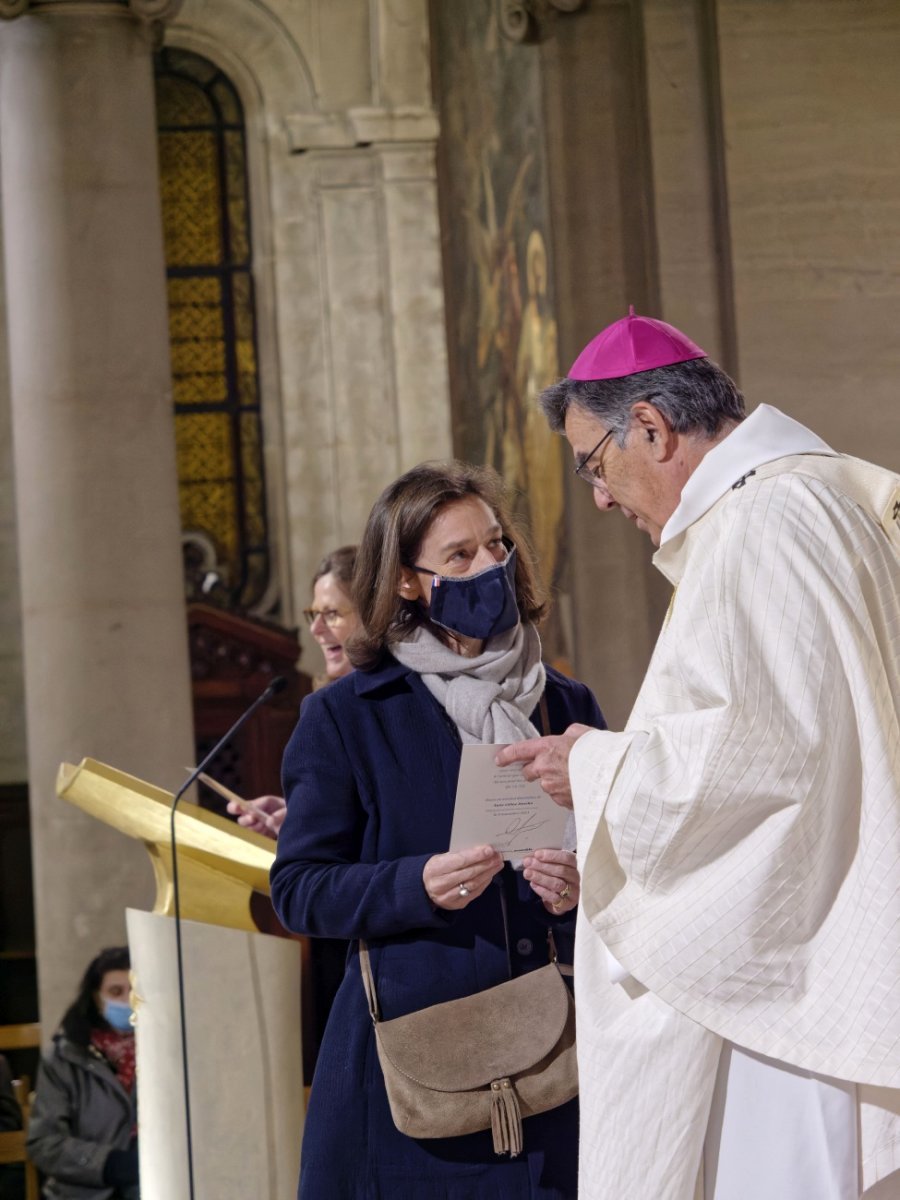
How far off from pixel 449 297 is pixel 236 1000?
31.0ft

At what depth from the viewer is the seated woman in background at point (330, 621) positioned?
4.51m

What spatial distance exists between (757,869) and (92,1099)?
4292mm

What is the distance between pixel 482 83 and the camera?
1023cm

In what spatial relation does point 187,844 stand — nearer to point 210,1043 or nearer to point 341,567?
point 210,1043

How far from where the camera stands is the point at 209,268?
44.2 ft

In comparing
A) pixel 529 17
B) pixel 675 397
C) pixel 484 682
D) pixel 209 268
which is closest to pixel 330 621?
pixel 484 682

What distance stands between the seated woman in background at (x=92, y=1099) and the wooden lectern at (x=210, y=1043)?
82.0 inches

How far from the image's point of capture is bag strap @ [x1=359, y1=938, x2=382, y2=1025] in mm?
2561

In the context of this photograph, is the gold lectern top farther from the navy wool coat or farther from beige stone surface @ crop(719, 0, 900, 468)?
beige stone surface @ crop(719, 0, 900, 468)

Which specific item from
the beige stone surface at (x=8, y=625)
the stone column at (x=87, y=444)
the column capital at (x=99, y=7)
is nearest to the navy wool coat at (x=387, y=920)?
the stone column at (x=87, y=444)

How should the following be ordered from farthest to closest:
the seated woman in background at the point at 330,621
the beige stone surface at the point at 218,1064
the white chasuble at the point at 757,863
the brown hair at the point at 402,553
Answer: the seated woman in background at the point at 330,621, the beige stone surface at the point at 218,1064, the brown hair at the point at 402,553, the white chasuble at the point at 757,863

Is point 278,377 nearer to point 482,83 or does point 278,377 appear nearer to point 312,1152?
point 482,83

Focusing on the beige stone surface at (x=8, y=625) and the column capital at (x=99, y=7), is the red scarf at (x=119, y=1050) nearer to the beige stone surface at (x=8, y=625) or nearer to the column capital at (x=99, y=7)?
the column capital at (x=99, y=7)

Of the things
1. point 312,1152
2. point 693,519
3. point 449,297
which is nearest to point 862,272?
point 693,519
